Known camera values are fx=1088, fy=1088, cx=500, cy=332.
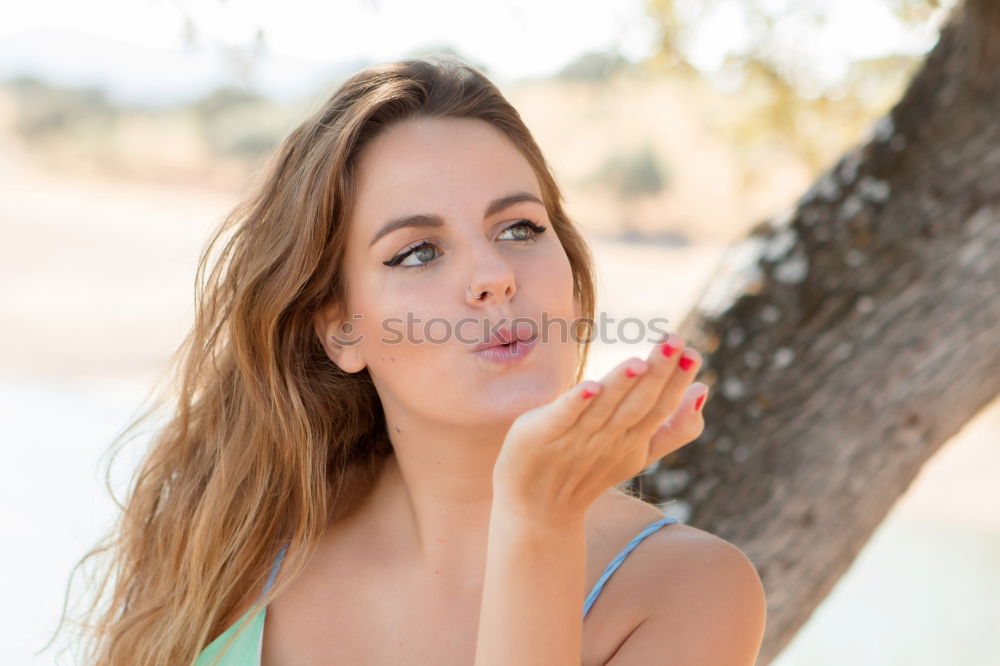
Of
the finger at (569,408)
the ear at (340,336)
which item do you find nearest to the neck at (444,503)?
the ear at (340,336)

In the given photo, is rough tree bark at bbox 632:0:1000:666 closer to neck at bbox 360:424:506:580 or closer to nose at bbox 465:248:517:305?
neck at bbox 360:424:506:580

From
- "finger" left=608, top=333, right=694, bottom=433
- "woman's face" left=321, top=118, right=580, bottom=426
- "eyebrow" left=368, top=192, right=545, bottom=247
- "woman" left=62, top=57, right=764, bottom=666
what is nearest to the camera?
"finger" left=608, top=333, right=694, bottom=433

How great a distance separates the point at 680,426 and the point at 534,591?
0.35 meters

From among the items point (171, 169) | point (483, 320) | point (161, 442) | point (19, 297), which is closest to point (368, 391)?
point (161, 442)

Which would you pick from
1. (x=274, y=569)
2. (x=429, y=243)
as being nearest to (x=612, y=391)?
(x=429, y=243)

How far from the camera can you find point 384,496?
2539 millimetres

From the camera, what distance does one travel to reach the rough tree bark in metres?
2.63

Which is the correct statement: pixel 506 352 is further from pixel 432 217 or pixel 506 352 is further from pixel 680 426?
pixel 680 426

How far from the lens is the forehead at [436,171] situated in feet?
7.14

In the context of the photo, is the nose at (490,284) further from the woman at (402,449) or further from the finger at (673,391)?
the finger at (673,391)

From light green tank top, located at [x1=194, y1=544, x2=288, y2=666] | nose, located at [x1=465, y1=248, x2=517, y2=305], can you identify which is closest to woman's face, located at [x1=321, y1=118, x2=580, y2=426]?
nose, located at [x1=465, y1=248, x2=517, y2=305]

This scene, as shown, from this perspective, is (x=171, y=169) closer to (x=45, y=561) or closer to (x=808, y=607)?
(x=45, y=561)

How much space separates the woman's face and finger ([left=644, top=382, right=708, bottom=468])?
367 millimetres

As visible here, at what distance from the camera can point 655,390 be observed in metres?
1.48
